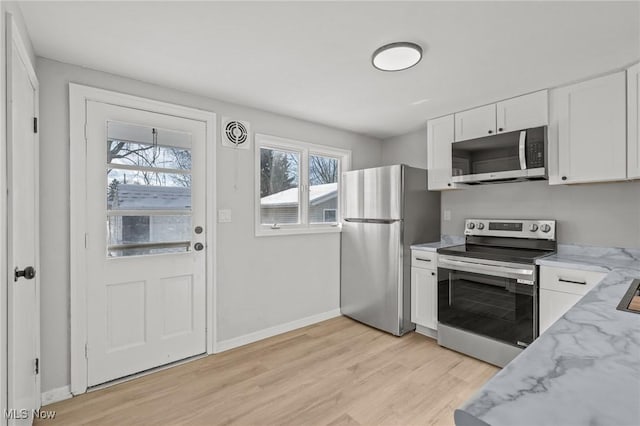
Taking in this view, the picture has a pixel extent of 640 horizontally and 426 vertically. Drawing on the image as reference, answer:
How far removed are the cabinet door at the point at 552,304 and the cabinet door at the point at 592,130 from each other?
0.86 m

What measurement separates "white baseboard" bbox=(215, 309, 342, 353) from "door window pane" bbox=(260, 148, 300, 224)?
1.08 m

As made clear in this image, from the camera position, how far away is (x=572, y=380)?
0.61 m

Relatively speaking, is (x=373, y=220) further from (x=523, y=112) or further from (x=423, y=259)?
(x=523, y=112)

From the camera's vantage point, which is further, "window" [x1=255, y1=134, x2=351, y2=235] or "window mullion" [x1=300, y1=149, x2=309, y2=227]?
"window mullion" [x1=300, y1=149, x2=309, y2=227]

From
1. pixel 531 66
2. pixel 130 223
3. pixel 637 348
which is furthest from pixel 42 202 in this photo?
pixel 531 66

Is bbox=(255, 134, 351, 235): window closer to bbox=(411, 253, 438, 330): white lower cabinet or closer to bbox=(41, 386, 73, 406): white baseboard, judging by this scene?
bbox=(411, 253, 438, 330): white lower cabinet

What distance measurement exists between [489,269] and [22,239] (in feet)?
10.0

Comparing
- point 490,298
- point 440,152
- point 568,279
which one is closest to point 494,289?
point 490,298

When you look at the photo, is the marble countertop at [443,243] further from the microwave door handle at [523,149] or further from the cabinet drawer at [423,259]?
the microwave door handle at [523,149]

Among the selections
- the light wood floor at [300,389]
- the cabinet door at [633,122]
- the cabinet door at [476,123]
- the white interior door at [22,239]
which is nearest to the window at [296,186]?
the light wood floor at [300,389]

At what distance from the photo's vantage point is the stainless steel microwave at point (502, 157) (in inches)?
96.4

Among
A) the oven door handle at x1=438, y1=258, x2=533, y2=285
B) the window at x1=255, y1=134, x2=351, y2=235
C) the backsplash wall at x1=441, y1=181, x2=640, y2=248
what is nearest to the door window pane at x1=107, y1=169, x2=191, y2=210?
the window at x1=255, y1=134, x2=351, y2=235

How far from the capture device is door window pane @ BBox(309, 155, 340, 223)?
11.8ft

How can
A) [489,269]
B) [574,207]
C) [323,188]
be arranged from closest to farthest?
[489,269] < [574,207] < [323,188]
